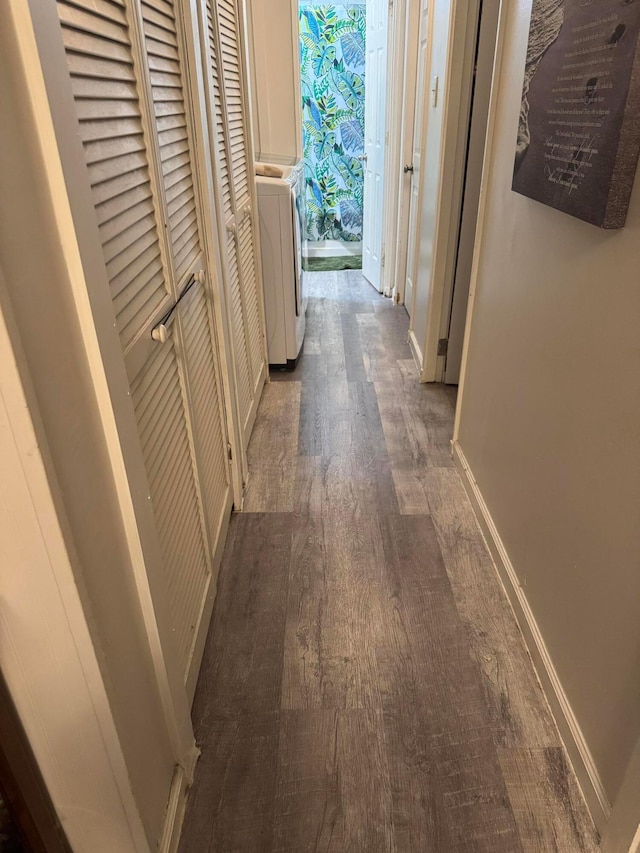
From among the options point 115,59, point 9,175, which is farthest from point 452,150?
point 9,175

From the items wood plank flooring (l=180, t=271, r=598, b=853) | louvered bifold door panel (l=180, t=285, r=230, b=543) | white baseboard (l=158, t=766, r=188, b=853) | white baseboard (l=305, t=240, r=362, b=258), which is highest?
louvered bifold door panel (l=180, t=285, r=230, b=543)

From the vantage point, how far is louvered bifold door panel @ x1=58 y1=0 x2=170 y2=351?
3.05 feet

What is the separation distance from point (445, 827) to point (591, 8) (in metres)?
1.68

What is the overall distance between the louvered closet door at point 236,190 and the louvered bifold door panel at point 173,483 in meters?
0.77

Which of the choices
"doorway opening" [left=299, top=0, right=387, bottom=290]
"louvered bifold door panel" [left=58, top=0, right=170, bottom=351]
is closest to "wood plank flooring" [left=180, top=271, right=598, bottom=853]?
"louvered bifold door panel" [left=58, top=0, right=170, bottom=351]

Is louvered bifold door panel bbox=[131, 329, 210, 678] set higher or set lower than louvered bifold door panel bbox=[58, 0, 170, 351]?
lower

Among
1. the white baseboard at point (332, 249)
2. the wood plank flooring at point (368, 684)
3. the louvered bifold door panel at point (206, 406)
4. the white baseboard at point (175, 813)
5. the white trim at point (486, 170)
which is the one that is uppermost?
the white trim at point (486, 170)

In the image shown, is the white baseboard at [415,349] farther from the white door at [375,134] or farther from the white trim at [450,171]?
the white door at [375,134]

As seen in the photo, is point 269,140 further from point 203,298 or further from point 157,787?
point 157,787

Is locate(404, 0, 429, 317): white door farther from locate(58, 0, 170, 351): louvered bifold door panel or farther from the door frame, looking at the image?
locate(58, 0, 170, 351): louvered bifold door panel

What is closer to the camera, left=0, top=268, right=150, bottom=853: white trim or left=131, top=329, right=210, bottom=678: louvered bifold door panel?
left=0, top=268, right=150, bottom=853: white trim

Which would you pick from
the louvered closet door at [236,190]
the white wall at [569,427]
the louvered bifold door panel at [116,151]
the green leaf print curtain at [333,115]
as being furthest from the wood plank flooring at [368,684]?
the green leaf print curtain at [333,115]

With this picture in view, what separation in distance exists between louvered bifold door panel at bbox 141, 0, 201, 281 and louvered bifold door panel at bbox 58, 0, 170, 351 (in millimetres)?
176

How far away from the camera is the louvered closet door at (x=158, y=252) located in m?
0.99
